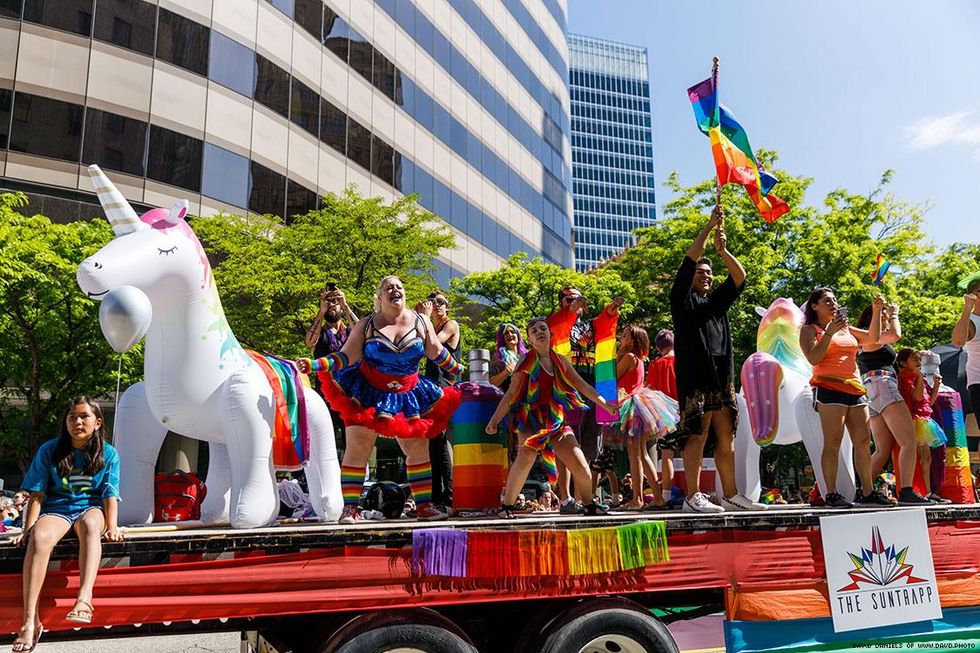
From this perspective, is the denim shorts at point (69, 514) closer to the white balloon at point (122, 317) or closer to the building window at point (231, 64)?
the white balloon at point (122, 317)

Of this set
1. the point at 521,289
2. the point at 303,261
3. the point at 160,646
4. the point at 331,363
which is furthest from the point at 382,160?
the point at 331,363

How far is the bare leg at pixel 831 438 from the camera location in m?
5.49

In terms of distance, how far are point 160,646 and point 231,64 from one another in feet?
56.4

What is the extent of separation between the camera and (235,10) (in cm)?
2105

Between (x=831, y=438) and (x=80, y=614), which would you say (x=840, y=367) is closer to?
(x=831, y=438)

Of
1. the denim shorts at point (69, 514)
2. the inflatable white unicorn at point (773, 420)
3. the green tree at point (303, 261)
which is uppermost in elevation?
the green tree at point (303, 261)

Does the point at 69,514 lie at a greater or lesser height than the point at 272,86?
lesser

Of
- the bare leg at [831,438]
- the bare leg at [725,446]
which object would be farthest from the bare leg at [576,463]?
the bare leg at [831,438]

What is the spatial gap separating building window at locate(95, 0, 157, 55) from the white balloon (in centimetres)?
1827

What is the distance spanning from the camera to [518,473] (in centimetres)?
495

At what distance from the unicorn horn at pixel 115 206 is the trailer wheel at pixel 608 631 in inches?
114

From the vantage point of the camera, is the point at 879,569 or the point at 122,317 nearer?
the point at 122,317

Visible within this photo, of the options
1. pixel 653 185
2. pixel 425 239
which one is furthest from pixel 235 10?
pixel 653 185

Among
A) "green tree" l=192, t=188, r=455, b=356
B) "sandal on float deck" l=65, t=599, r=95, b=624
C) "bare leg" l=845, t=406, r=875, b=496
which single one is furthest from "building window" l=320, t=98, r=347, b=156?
"sandal on float deck" l=65, t=599, r=95, b=624
